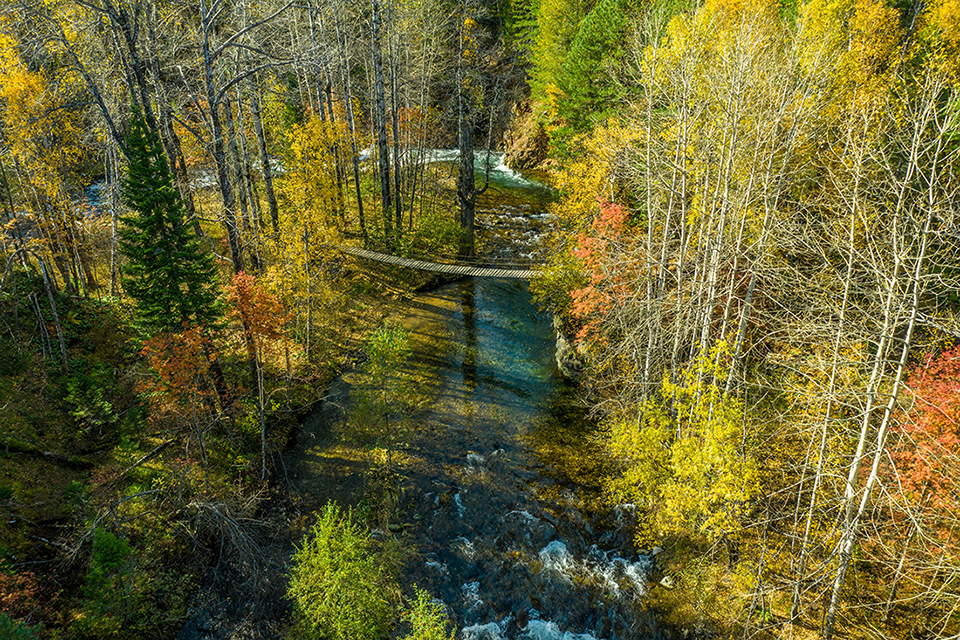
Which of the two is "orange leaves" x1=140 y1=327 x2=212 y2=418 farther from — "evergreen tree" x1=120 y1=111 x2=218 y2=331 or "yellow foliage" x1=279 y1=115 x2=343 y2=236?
"yellow foliage" x1=279 y1=115 x2=343 y2=236

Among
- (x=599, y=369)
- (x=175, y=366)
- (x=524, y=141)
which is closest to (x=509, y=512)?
(x=599, y=369)

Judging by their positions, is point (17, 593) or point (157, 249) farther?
point (157, 249)

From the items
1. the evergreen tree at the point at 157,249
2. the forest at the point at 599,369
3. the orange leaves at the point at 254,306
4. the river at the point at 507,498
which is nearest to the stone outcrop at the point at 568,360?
the forest at the point at 599,369

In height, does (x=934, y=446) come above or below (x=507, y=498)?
above

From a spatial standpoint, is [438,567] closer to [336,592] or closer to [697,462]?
[336,592]

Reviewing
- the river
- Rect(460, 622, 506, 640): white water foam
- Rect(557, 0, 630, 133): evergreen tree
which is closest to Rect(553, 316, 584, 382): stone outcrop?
the river

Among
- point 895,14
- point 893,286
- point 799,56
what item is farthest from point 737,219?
point 895,14
